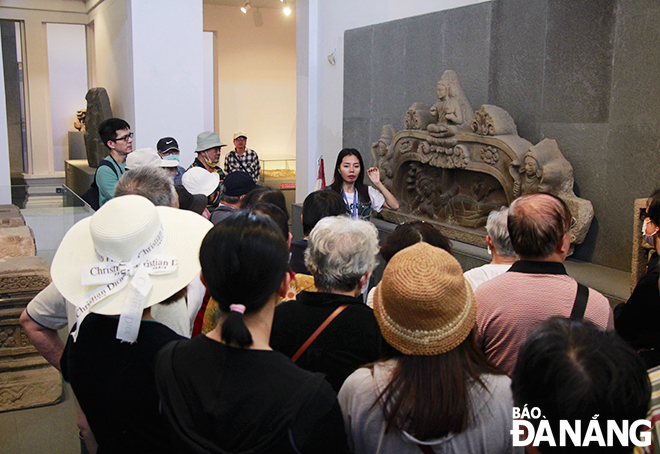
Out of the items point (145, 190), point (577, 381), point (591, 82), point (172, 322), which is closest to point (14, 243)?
point (145, 190)

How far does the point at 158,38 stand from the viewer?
26.0 ft

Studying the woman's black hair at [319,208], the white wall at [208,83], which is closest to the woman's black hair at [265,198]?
the woman's black hair at [319,208]

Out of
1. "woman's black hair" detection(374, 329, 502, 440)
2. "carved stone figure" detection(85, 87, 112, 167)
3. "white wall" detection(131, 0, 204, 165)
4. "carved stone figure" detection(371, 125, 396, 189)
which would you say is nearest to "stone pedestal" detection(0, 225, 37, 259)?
"woman's black hair" detection(374, 329, 502, 440)

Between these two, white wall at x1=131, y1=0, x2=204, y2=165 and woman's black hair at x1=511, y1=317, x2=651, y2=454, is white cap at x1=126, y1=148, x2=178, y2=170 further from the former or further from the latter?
white wall at x1=131, y1=0, x2=204, y2=165

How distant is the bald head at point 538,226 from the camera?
207 cm

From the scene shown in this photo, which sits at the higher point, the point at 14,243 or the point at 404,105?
the point at 404,105

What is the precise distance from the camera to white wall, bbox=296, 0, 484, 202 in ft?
26.3

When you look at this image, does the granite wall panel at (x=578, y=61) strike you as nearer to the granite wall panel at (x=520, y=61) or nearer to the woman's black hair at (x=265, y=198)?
the granite wall panel at (x=520, y=61)

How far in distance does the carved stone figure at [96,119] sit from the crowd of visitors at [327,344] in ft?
25.3

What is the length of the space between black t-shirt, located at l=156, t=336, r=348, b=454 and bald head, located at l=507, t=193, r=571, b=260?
1.08 metres

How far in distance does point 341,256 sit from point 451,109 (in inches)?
143

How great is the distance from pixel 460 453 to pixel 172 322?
99 centimetres

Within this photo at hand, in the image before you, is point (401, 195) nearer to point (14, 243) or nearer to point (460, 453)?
point (14, 243)

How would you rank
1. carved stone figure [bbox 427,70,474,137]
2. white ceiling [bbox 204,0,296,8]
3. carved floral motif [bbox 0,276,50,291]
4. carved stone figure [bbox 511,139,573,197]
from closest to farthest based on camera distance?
carved floral motif [bbox 0,276,50,291] < carved stone figure [bbox 511,139,573,197] < carved stone figure [bbox 427,70,474,137] < white ceiling [bbox 204,0,296,8]
